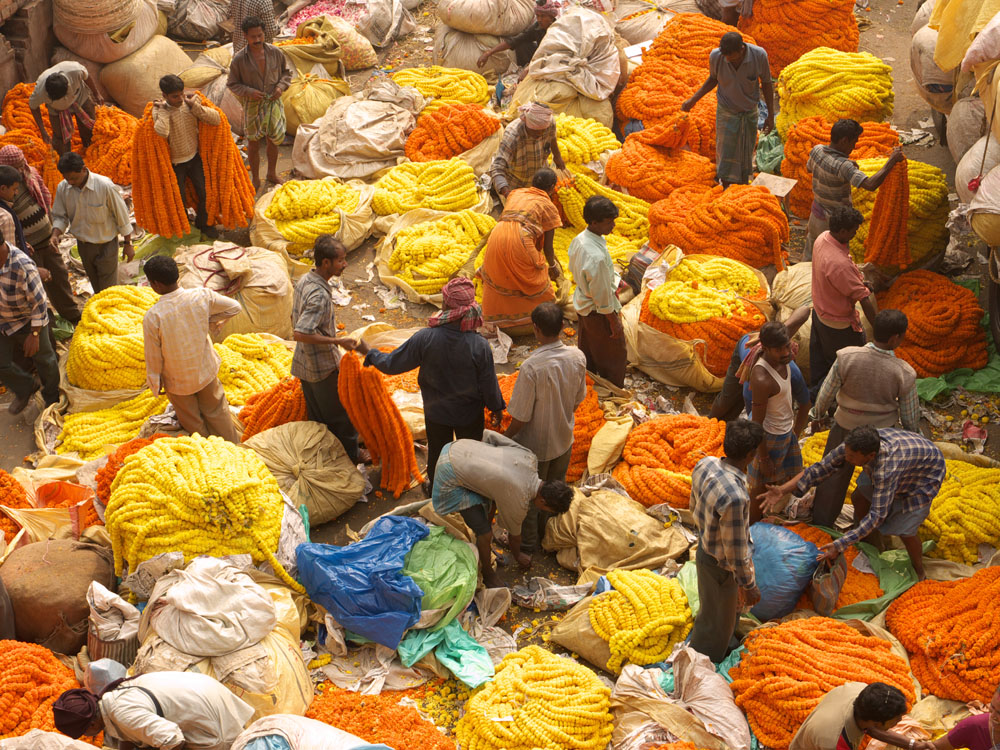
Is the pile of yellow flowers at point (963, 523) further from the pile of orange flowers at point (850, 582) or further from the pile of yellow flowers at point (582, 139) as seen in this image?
the pile of yellow flowers at point (582, 139)

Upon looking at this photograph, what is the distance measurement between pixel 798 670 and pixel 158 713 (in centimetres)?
276

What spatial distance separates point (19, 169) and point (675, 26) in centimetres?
617

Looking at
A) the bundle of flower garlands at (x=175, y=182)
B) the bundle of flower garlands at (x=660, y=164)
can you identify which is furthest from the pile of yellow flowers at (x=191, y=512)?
the bundle of flower garlands at (x=660, y=164)

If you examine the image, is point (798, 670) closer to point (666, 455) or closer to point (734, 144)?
point (666, 455)

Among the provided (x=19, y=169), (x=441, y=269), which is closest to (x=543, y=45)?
(x=441, y=269)

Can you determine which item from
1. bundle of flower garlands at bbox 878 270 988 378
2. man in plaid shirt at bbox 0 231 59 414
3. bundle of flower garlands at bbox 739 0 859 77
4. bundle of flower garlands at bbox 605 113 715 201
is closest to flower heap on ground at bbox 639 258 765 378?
bundle of flower garlands at bbox 878 270 988 378

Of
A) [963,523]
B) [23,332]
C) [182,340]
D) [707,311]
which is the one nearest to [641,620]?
[963,523]

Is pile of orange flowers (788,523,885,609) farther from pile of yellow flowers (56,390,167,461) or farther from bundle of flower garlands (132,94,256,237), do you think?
bundle of flower garlands (132,94,256,237)

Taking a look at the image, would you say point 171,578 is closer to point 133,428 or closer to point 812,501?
point 133,428

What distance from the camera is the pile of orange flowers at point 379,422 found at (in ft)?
19.7

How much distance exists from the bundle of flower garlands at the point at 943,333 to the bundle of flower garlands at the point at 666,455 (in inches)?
66.3

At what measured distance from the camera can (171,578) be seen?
4980mm

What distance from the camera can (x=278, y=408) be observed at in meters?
6.41

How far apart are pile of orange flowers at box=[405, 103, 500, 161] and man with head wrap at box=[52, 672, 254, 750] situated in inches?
227
